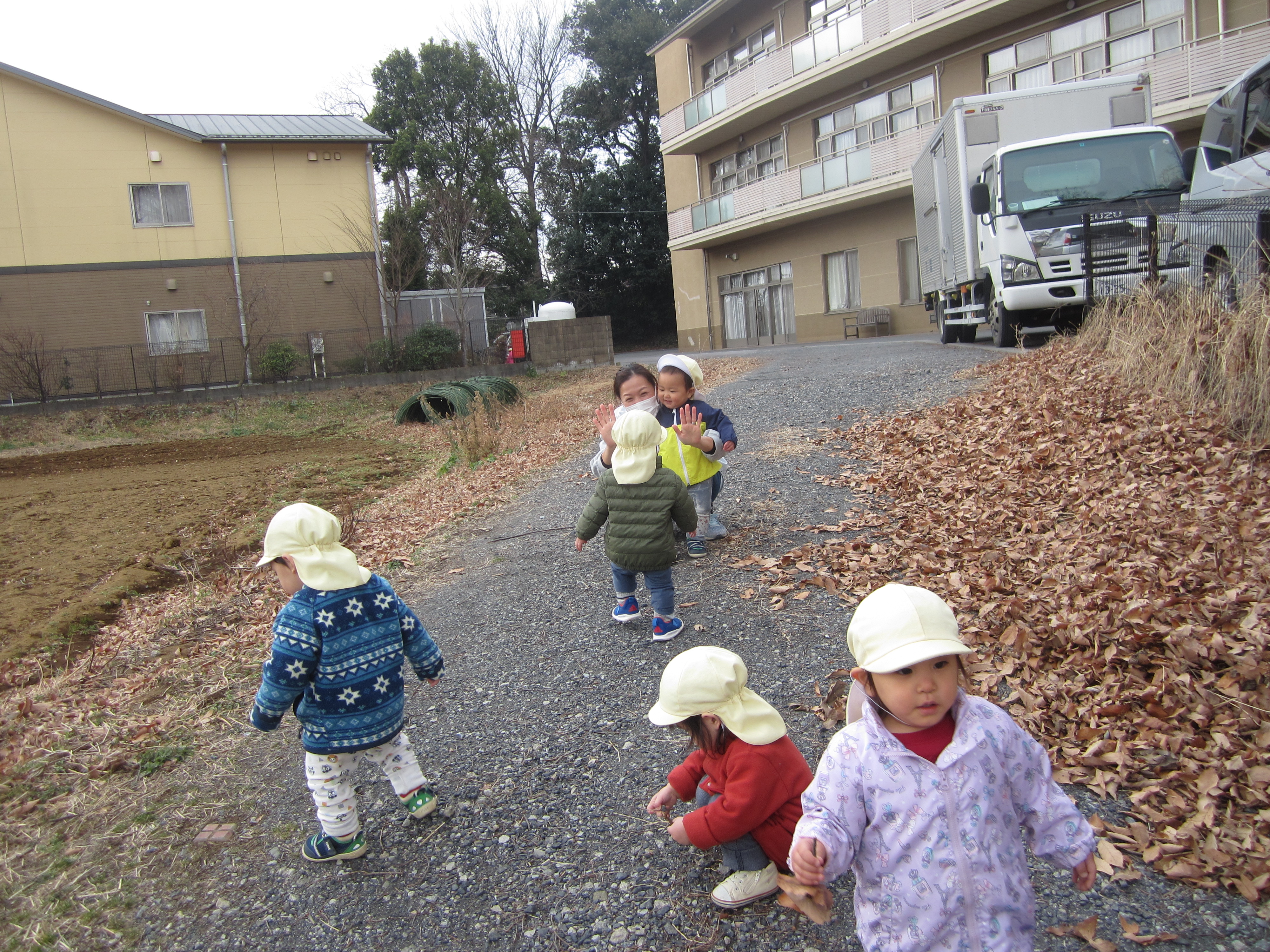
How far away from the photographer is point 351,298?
25.9 metres

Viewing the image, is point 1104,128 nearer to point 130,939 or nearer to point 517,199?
point 130,939

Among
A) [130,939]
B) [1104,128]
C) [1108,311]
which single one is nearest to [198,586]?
[130,939]

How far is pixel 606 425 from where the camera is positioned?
5027 millimetres

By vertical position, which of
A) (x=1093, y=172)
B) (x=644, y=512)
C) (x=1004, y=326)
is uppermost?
(x=1093, y=172)

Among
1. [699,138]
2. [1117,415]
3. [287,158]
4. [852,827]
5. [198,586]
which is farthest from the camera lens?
[699,138]

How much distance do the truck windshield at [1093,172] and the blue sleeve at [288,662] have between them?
1124 centimetres

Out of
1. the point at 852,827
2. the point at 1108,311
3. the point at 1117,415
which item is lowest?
the point at 852,827

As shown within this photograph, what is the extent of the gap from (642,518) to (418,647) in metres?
1.60

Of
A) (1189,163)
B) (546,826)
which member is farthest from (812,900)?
(1189,163)

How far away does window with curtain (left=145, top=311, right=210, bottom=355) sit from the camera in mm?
24094

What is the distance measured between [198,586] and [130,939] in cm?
501

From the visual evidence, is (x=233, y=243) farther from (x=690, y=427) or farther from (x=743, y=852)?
(x=743, y=852)

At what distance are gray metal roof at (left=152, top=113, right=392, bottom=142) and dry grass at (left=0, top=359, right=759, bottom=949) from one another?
19605 mm

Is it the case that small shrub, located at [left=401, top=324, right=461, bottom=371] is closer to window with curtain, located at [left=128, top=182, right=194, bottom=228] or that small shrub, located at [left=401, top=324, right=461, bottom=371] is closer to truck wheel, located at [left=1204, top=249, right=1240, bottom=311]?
window with curtain, located at [left=128, top=182, right=194, bottom=228]
